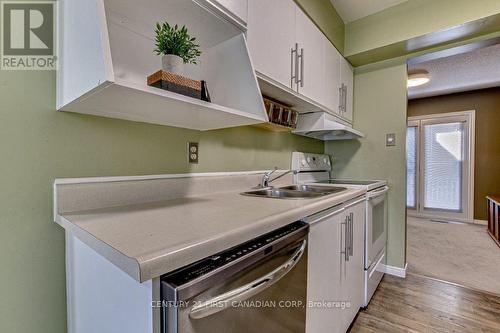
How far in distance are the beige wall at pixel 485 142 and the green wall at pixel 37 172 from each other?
562cm

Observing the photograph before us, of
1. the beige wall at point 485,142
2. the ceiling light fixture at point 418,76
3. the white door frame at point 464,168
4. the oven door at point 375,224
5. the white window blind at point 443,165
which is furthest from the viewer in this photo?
the white window blind at point 443,165

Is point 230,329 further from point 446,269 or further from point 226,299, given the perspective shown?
point 446,269

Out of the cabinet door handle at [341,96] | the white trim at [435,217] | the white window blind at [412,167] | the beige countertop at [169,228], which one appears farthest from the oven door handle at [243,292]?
the white window blind at [412,167]

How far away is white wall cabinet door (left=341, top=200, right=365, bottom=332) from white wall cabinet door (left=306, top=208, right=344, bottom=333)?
10 centimetres

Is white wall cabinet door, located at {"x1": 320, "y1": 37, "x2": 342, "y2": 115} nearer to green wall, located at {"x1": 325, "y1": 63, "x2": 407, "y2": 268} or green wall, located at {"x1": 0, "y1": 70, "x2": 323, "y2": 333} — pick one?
green wall, located at {"x1": 325, "y1": 63, "x2": 407, "y2": 268}

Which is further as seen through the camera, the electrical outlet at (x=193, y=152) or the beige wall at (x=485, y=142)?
the beige wall at (x=485, y=142)

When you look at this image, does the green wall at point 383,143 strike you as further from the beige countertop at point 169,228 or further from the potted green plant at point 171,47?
the potted green plant at point 171,47

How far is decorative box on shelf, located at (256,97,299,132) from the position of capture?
5.07ft

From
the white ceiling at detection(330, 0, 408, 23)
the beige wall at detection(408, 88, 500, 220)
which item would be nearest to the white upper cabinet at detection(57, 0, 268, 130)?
the white ceiling at detection(330, 0, 408, 23)

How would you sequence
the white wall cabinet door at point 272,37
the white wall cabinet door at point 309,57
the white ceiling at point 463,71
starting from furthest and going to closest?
the white ceiling at point 463,71
the white wall cabinet door at point 309,57
the white wall cabinet door at point 272,37

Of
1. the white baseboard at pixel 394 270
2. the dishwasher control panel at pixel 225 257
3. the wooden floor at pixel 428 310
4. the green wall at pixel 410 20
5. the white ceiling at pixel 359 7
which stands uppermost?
the white ceiling at pixel 359 7

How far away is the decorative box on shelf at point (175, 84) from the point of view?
2.42 feet

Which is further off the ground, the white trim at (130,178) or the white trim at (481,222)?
the white trim at (130,178)

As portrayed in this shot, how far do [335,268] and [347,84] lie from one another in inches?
73.4
